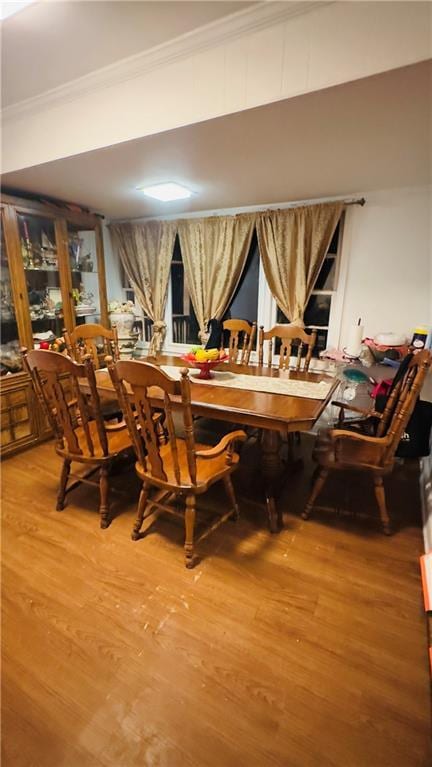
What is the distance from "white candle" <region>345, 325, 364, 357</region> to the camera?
8.63ft

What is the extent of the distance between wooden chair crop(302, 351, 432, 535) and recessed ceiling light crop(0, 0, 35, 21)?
222 centimetres

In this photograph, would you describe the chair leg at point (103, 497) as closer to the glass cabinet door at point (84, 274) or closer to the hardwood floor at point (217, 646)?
the hardwood floor at point (217, 646)

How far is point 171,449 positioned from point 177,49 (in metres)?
1.77

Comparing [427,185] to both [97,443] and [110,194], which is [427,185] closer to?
[110,194]

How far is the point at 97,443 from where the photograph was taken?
2055mm

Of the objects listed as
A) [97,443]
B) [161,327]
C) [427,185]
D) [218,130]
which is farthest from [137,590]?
[427,185]

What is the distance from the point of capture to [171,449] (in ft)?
5.08

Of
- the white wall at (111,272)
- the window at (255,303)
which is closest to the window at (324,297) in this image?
the window at (255,303)

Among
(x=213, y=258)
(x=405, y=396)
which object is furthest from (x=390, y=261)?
(x=213, y=258)

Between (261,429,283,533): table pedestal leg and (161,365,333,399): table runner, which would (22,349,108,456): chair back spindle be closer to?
(161,365,333,399): table runner

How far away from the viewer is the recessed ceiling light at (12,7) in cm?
126

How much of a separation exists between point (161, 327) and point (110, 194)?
1376mm

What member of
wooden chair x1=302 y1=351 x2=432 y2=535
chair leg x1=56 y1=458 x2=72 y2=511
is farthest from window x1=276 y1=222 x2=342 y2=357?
chair leg x1=56 y1=458 x2=72 y2=511

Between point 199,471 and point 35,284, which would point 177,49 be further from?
point 35,284
